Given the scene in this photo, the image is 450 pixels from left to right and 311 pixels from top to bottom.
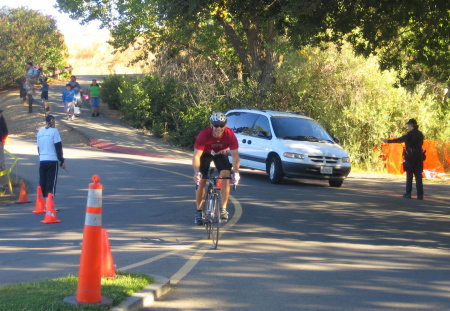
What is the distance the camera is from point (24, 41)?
42.3m

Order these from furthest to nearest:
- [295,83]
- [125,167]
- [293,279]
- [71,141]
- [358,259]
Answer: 1. [71,141]
2. [295,83]
3. [125,167]
4. [358,259]
5. [293,279]

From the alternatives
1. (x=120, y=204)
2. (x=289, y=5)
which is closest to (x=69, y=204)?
(x=120, y=204)

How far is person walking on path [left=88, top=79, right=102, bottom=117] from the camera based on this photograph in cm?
3303

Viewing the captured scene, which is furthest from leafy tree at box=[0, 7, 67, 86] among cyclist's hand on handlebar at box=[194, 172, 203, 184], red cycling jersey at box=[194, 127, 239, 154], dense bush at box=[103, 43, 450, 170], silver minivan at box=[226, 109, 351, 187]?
cyclist's hand on handlebar at box=[194, 172, 203, 184]

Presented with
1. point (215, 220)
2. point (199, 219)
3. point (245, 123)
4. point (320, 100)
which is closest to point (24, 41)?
point (320, 100)

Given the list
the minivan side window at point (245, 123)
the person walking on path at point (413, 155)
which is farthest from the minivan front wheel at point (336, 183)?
the minivan side window at point (245, 123)

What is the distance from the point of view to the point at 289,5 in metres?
12.8

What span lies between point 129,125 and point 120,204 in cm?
2114

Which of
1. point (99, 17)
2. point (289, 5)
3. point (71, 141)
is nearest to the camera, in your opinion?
point (289, 5)

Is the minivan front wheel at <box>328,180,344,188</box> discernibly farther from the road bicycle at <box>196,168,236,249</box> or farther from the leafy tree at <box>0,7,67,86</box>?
the leafy tree at <box>0,7,67,86</box>

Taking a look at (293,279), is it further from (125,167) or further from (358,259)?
(125,167)

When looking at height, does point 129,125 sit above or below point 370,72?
below

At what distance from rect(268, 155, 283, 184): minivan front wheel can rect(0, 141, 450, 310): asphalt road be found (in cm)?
86

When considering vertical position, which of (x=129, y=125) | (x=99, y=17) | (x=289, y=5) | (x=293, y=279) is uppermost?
(x=99, y=17)
